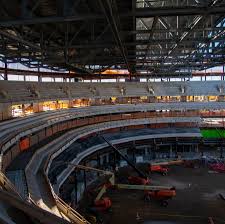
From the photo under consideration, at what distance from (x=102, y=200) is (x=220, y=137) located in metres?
28.4

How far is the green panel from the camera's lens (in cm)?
4785

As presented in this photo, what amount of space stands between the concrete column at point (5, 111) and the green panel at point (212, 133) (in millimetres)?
31252

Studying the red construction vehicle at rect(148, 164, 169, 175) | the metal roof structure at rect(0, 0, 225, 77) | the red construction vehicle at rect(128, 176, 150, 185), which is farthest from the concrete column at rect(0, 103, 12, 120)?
the red construction vehicle at rect(148, 164, 169, 175)

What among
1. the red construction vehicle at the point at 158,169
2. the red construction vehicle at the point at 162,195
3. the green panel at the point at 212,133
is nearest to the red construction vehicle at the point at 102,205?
the red construction vehicle at the point at 162,195

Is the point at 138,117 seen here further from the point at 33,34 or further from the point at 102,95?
the point at 33,34

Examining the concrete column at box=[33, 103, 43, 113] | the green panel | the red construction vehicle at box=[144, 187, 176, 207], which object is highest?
the concrete column at box=[33, 103, 43, 113]

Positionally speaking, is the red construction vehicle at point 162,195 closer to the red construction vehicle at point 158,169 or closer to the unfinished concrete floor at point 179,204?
the unfinished concrete floor at point 179,204

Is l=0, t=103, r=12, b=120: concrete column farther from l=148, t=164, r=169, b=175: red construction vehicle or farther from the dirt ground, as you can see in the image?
l=148, t=164, r=169, b=175: red construction vehicle

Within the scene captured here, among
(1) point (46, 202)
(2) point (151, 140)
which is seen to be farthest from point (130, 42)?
(2) point (151, 140)

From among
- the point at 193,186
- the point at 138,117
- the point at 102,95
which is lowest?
the point at 193,186

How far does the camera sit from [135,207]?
85.7ft

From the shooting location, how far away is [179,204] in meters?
26.8

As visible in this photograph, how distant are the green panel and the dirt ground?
1374 cm

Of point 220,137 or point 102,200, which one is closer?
point 102,200
